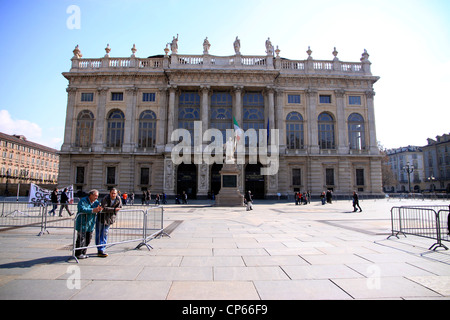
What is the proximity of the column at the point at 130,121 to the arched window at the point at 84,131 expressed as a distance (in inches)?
209

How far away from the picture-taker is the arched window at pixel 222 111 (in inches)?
1445

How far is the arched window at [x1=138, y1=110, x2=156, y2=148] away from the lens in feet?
121

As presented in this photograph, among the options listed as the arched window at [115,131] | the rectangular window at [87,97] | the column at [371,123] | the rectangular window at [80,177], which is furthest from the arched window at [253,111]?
the rectangular window at [80,177]

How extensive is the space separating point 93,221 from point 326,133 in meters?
36.9

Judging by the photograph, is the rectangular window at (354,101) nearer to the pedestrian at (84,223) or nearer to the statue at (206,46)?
the statue at (206,46)

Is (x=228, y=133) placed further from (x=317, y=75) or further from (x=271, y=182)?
(x=317, y=75)

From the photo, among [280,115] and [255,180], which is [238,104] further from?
[255,180]

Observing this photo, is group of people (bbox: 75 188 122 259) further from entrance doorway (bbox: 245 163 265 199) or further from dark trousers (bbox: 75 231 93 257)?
entrance doorway (bbox: 245 163 265 199)

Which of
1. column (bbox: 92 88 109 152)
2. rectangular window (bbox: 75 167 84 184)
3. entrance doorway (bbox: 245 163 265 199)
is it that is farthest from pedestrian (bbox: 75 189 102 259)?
rectangular window (bbox: 75 167 84 184)

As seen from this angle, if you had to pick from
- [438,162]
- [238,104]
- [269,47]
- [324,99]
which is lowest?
[438,162]

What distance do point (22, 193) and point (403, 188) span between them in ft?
355

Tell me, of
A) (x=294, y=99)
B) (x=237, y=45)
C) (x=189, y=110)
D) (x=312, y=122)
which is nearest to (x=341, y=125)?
(x=312, y=122)

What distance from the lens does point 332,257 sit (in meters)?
6.10

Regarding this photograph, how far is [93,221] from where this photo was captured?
644 centimetres
